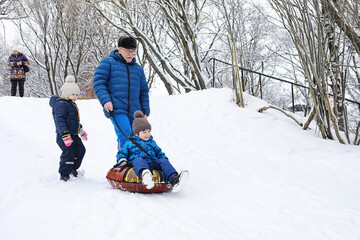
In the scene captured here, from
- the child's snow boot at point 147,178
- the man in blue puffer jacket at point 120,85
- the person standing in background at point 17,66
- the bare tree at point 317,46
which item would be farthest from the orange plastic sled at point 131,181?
the person standing in background at point 17,66

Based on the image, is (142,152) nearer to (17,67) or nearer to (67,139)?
(67,139)

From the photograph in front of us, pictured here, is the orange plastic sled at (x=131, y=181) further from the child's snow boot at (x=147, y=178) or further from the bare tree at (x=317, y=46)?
the bare tree at (x=317, y=46)

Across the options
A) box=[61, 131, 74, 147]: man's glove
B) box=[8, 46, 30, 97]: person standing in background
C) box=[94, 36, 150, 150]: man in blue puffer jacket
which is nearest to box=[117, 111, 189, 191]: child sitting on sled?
box=[94, 36, 150, 150]: man in blue puffer jacket

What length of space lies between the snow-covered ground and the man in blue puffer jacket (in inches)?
33.4

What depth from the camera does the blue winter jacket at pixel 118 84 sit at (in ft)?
11.8

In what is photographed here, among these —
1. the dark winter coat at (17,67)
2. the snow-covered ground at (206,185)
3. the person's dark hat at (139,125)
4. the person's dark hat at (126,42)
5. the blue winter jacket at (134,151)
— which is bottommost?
the snow-covered ground at (206,185)

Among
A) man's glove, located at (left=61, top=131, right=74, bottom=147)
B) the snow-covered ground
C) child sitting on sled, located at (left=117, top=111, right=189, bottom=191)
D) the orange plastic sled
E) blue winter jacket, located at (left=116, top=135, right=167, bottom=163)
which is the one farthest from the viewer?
man's glove, located at (left=61, top=131, right=74, bottom=147)

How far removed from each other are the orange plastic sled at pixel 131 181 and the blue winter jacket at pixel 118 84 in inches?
31.5

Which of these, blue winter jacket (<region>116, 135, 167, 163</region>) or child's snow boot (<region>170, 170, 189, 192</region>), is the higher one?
blue winter jacket (<region>116, 135, 167, 163</region>)

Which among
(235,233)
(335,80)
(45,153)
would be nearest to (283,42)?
(335,80)

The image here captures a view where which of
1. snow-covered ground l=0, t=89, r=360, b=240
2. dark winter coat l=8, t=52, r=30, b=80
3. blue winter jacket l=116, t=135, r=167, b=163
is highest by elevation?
dark winter coat l=8, t=52, r=30, b=80

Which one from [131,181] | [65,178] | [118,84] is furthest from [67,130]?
[131,181]

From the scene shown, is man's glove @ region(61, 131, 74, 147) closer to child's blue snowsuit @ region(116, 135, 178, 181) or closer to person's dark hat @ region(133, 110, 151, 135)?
child's blue snowsuit @ region(116, 135, 178, 181)

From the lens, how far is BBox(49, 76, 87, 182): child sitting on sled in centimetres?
366
